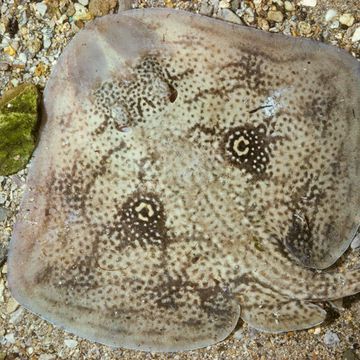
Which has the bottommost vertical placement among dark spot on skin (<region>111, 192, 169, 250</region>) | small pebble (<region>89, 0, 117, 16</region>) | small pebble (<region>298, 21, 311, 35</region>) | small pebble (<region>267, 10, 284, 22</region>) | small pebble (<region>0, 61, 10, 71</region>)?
dark spot on skin (<region>111, 192, 169, 250</region>)

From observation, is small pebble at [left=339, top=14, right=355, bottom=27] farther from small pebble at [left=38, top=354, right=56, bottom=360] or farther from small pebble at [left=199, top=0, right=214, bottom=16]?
small pebble at [left=38, top=354, right=56, bottom=360]

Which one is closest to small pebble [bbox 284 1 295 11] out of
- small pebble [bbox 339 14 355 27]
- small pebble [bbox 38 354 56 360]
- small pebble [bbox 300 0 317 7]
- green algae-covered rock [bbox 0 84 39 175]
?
small pebble [bbox 300 0 317 7]

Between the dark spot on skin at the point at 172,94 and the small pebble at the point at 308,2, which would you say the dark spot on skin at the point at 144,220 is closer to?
the dark spot on skin at the point at 172,94

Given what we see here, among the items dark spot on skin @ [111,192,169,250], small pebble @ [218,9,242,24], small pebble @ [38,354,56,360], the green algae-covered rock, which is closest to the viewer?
dark spot on skin @ [111,192,169,250]

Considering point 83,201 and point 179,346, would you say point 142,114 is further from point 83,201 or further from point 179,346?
point 179,346

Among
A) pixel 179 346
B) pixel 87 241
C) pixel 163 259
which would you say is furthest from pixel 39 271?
pixel 179 346

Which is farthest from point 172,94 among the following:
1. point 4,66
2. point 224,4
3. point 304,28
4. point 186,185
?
point 4,66
